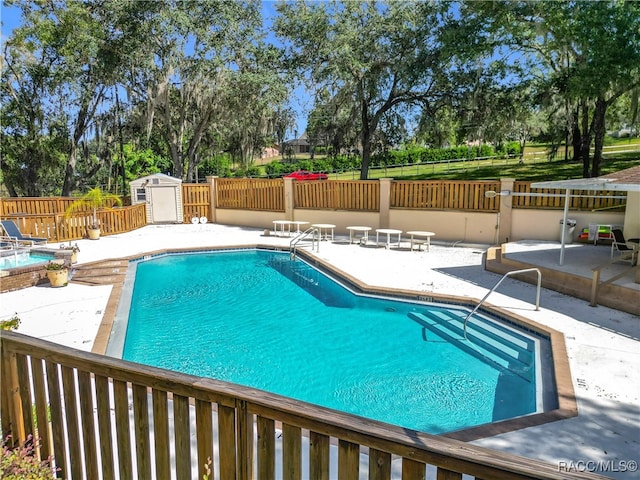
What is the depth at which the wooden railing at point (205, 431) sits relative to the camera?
1.26 meters

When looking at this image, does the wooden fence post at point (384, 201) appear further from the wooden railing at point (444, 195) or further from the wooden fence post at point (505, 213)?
the wooden fence post at point (505, 213)

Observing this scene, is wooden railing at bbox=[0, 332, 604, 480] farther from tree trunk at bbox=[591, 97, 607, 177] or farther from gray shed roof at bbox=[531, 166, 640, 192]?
tree trunk at bbox=[591, 97, 607, 177]

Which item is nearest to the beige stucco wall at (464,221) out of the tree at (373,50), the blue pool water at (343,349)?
the blue pool water at (343,349)

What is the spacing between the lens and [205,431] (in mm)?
1671

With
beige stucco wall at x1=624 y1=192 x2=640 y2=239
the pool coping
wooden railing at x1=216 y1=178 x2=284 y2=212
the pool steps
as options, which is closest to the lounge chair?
the pool coping

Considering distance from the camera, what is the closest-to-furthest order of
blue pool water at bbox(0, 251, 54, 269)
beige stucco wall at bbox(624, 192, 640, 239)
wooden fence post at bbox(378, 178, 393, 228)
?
1. blue pool water at bbox(0, 251, 54, 269)
2. beige stucco wall at bbox(624, 192, 640, 239)
3. wooden fence post at bbox(378, 178, 393, 228)

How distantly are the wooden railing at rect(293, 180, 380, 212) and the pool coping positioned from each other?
121 inches

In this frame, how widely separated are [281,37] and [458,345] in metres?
14.8

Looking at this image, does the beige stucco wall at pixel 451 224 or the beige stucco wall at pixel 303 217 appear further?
the beige stucco wall at pixel 303 217

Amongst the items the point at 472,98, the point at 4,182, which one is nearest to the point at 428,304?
the point at 472,98

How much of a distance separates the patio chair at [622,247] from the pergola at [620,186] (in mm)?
556

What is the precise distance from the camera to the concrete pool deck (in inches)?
126

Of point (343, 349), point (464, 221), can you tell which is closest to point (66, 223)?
point (343, 349)

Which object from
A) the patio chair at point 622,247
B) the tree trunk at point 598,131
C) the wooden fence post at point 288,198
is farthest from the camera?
the wooden fence post at point 288,198
